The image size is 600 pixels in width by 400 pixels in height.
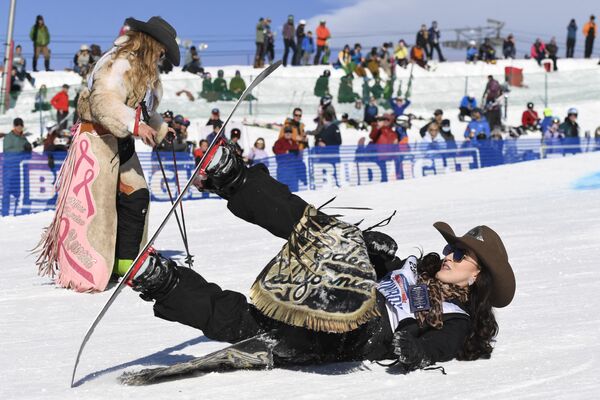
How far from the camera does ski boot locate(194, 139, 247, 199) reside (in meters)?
4.07

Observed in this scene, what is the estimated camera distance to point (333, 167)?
16109mm

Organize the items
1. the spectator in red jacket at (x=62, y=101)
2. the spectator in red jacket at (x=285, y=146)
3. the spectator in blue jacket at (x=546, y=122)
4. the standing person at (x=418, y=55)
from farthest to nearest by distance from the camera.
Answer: the standing person at (x=418, y=55) < the spectator in blue jacket at (x=546, y=122) < the spectator in red jacket at (x=62, y=101) < the spectator in red jacket at (x=285, y=146)

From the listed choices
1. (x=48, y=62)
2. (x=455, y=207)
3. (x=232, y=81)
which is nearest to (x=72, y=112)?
(x=232, y=81)

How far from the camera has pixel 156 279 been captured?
4.11m

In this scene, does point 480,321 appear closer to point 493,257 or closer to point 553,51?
point 493,257

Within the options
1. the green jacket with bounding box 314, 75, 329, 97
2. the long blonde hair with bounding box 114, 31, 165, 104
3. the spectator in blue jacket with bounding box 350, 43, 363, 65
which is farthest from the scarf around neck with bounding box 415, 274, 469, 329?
the spectator in blue jacket with bounding box 350, 43, 363, 65

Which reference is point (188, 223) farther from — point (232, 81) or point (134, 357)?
point (232, 81)

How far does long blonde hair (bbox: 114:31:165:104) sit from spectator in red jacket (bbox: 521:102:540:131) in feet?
58.1

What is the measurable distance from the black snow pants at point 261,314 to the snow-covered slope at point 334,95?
1719cm

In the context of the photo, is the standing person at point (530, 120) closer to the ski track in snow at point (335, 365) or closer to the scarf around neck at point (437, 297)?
the ski track in snow at point (335, 365)

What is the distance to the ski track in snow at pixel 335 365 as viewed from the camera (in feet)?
13.4

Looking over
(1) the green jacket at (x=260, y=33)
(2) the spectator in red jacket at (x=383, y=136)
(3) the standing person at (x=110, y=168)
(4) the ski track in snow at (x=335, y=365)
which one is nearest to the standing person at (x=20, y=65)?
(1) the green jacket at (x=260, y=33)

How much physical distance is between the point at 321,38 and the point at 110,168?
2261 cm

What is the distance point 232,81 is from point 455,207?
1199cm
